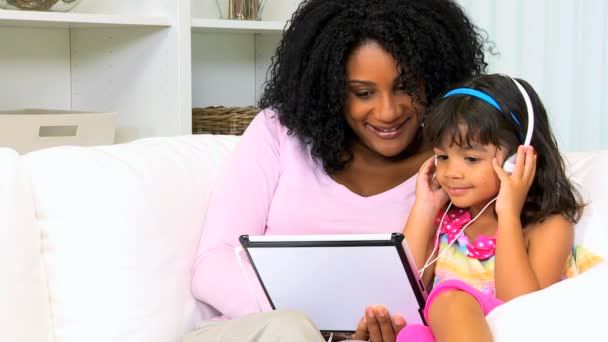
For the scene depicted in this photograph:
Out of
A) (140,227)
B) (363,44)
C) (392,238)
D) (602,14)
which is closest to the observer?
(392,238)

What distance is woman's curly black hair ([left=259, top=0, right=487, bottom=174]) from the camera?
157cm

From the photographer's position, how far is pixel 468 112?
1466 mm

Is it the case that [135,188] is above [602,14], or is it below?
below

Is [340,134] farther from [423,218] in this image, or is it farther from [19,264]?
[19,264]

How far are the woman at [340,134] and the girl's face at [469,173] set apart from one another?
117 millimetres

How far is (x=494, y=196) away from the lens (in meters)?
1.51

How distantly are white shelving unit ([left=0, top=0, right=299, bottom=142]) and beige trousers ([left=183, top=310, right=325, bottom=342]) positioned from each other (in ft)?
3.20

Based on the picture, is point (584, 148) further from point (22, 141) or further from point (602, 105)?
point (22, 141)

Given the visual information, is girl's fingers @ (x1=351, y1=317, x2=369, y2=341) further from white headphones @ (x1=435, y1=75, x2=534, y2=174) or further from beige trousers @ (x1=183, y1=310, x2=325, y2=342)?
white headphones @ (x1=435, y1=75, x2=534, y2=174)

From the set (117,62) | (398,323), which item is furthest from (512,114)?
(117,62)

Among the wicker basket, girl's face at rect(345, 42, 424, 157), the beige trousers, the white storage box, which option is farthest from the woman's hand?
the wicker basket

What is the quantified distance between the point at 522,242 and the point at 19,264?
73 centimetres

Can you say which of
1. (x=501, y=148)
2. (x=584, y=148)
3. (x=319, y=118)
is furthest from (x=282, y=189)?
(x=584, y=148)

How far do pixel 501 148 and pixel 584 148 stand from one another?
1.14 m
